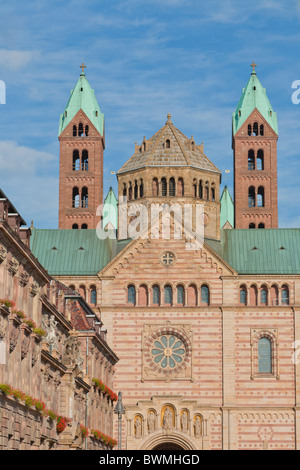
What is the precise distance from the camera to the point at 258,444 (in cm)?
9600

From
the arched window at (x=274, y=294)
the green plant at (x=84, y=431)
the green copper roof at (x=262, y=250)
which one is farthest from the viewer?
the green copper roof at (x=262, y=250)

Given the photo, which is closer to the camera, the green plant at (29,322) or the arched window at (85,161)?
the green plant at (29,322)

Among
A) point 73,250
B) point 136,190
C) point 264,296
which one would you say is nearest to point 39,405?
point 264,296

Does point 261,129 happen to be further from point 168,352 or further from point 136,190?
point 168,352

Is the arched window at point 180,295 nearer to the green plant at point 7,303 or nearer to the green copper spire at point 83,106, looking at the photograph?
the green copper spire at point 83,106

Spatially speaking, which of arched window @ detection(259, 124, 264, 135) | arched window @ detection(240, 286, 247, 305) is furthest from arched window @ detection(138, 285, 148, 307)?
arched window @ detection(259, 124, 264, 135)

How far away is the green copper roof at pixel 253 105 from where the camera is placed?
12406 centimetres

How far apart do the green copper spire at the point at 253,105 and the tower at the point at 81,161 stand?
15144mm

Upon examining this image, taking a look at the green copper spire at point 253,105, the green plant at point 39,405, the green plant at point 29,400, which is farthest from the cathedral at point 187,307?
the green plant at point 29,400

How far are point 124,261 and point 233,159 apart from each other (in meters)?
28.7

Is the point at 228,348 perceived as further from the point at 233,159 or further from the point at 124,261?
the point at 233,159

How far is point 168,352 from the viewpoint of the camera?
99.3m

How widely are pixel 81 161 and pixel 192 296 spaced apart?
96.0 ft
